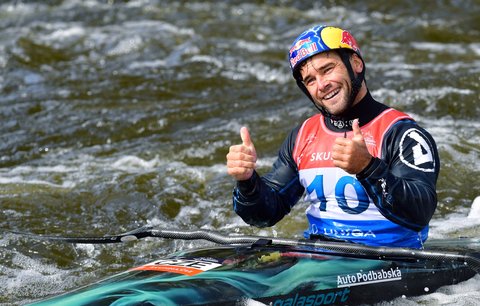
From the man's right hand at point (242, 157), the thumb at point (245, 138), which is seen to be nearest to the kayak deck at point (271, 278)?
the man's right hand at point (242, 157)

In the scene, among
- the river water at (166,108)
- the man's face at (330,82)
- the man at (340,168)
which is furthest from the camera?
the river water at (166,108)

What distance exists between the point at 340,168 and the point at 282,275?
1.91 feet

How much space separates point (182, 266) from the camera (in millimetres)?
3908

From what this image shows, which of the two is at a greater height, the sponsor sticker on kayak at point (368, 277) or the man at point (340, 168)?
the man at point (340, 168)

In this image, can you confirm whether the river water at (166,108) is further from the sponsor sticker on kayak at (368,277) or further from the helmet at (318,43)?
the helmet at (318,43)

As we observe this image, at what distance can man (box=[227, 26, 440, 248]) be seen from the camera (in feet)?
13.0

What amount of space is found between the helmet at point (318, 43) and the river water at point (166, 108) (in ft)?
4.02

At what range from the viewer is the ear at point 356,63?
4.35m

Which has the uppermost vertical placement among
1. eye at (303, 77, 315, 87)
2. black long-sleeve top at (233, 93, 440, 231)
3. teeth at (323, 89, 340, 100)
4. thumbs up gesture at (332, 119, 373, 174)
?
eye at (303, 77, 315, 87)

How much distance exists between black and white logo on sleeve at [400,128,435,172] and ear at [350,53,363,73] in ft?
1.43

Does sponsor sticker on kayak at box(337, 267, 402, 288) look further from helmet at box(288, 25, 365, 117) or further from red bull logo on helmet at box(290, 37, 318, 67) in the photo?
red bull logo on helmet at box(290, 37, 318, 67)

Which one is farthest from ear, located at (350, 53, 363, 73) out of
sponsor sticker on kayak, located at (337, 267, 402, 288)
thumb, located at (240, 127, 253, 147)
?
sponsor sticker on kayak, located at (337, 267, 402, 288)

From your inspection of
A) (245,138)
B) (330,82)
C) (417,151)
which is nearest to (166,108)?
(330,82)

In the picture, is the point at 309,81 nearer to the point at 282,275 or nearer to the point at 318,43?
the point at 318,43
